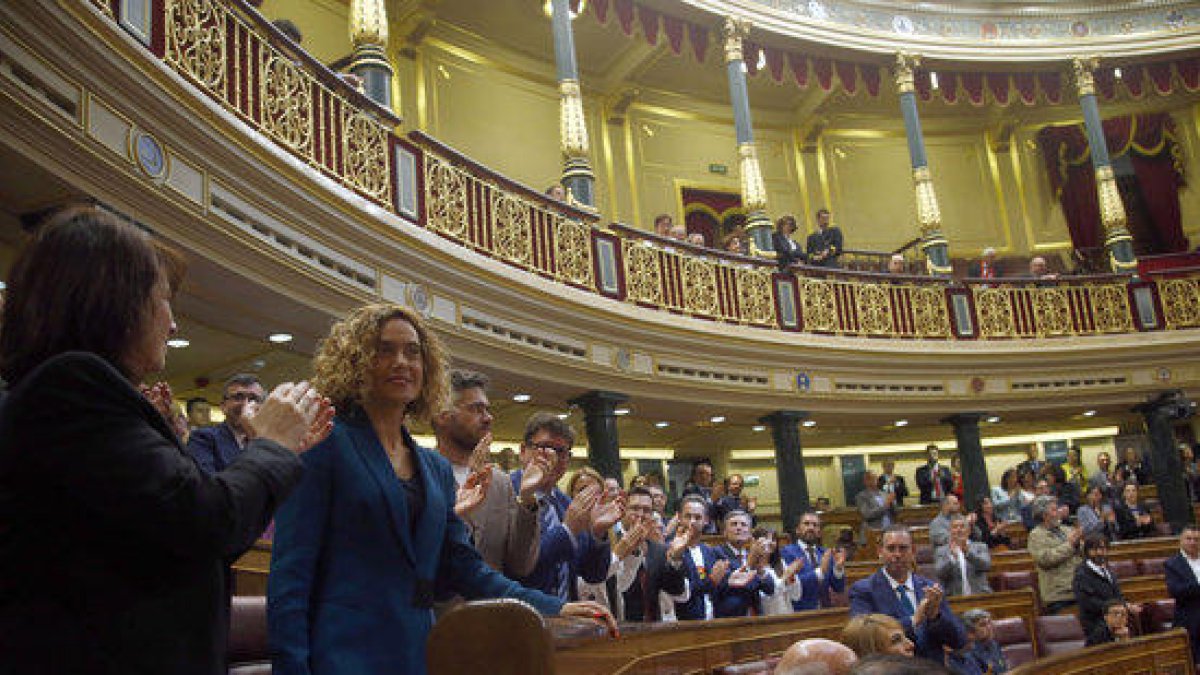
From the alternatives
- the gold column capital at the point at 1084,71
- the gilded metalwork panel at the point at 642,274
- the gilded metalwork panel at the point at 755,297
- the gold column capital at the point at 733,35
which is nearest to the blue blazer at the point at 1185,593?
the gilded metalwork panel at the point at 642,274

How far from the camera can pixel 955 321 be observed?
11.5 meters

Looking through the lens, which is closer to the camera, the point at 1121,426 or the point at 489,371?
the point at 489,371

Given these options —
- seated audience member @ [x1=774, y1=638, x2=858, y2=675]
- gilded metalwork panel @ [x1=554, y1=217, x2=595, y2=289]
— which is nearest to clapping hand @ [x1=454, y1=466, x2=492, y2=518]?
seated audience member @ [x1=774, y1=638, x2=858, y2=675]

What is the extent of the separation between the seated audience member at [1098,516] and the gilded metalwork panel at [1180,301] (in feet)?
10.5

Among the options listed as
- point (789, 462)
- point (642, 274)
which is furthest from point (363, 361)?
point (789, 462)

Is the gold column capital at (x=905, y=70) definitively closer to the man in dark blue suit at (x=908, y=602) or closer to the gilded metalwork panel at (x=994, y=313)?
the gilded metalwork panel at (x=994, y=313)

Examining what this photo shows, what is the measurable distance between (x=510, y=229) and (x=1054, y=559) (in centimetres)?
446

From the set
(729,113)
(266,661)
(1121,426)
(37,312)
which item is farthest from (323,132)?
(1121,426)

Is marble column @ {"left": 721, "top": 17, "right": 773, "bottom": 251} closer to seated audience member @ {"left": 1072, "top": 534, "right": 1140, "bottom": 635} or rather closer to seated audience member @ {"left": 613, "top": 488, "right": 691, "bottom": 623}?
seated audience member @ {"left": 1072, "top": 534, "right": 1140, "bottom": 635}

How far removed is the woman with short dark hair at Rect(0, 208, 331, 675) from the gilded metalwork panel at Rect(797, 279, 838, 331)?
31.0 ft

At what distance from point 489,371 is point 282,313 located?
1975 millimetres

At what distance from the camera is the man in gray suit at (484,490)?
232cm

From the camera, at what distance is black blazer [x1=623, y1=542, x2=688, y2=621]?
419 centimetres

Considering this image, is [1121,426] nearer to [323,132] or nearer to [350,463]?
[323,132]
